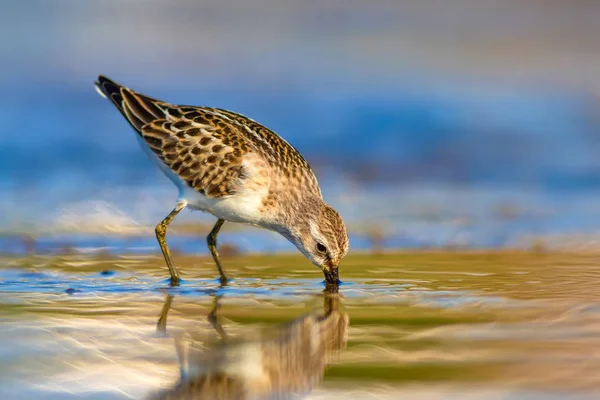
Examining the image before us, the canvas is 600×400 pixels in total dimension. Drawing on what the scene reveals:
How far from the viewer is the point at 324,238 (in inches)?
275

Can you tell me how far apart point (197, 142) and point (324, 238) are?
1268mm

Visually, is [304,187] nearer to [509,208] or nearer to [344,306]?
[344,306]

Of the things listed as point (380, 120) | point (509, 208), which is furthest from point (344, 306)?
point (380, 120)

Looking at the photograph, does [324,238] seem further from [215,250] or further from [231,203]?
[215,250]

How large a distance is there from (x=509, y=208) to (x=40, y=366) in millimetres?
6387

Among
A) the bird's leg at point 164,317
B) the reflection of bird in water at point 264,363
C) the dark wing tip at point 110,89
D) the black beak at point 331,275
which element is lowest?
the reflection of bird in water at point 264,363

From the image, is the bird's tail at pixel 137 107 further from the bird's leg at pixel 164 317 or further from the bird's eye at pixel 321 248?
the bird's leg at pixel 164 317

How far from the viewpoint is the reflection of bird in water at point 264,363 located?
13.9 ft

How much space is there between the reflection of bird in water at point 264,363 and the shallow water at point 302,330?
10 mm

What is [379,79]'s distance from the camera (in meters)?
14.5

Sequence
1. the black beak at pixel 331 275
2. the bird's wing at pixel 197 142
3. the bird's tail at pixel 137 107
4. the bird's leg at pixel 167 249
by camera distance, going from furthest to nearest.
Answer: the bird's tail at pixel 137 107, the bird's wing at pixel 197 142, the bird's leg at pixel 167 249, the black beak at pixel 331 275

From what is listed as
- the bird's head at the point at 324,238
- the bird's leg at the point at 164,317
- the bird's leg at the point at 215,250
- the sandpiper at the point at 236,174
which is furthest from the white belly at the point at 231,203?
the bird's leg at the point at 164,317

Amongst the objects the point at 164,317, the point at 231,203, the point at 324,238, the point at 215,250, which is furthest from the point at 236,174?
the point at 164,317

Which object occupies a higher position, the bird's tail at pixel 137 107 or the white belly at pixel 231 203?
the bird's tail at pixel 137 107
